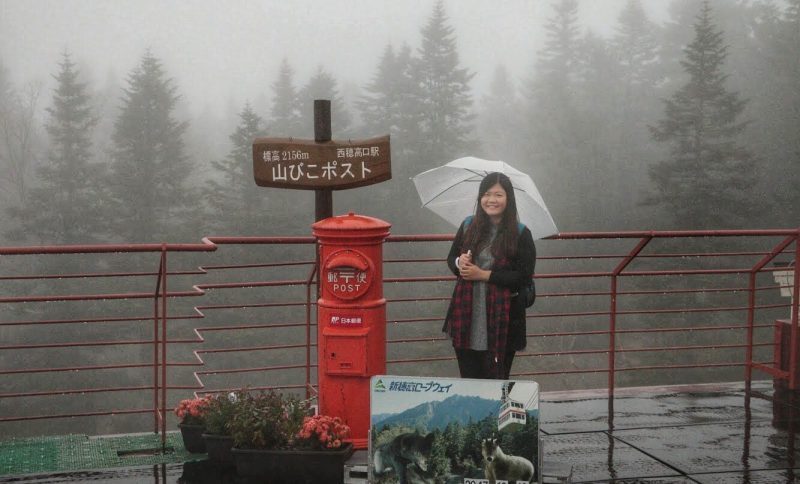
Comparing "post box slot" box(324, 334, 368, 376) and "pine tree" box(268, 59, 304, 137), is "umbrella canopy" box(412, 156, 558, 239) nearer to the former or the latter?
"post box slot" box(324, 334, 368, 376)

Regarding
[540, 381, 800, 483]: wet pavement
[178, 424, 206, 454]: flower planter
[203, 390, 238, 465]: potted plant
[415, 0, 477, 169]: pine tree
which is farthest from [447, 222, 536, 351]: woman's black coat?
[415, 0, 477, 169]: pine tree

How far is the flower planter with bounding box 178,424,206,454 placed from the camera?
4.63 meters

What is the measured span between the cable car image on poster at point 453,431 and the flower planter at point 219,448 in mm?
1143

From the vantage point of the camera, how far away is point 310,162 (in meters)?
4.54

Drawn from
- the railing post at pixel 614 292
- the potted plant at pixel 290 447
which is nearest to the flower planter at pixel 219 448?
the potted plant at pixel 290 447

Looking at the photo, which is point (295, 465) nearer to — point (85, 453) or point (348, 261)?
point (348, 261)

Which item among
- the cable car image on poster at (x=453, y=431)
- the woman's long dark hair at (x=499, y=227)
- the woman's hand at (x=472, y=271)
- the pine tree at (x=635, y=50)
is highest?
the pine tree at (x=635, y=50)

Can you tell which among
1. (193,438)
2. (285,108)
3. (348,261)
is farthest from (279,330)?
(348,261)

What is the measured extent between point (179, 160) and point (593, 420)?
4185 centimetres

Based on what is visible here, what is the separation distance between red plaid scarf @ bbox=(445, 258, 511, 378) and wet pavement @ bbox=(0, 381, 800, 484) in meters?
0.70

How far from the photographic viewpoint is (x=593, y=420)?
5.39 meters

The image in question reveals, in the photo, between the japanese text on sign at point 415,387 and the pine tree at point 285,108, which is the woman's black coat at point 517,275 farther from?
the pine tree at point 285,108

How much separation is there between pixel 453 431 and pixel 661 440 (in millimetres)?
1977

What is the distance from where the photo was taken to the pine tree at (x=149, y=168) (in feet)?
141
